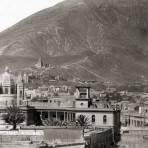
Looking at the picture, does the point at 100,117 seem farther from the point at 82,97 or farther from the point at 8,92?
the point at 8,92

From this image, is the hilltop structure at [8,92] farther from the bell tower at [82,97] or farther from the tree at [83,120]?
the tree at [83,120]

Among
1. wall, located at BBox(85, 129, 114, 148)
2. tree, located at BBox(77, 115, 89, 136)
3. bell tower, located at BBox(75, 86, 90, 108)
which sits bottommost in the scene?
wall, located at BBox(85, 129, 114, 148)

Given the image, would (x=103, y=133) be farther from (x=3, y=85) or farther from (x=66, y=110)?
(x=3, y=85)

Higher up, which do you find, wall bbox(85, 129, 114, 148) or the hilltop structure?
the hilltop structure

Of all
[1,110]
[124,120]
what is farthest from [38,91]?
[1,110]

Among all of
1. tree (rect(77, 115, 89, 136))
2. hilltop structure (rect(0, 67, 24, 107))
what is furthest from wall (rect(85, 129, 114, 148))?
hilltop structure (rect(0, 67, 24, 107))

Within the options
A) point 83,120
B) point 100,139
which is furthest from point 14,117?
point 100,139

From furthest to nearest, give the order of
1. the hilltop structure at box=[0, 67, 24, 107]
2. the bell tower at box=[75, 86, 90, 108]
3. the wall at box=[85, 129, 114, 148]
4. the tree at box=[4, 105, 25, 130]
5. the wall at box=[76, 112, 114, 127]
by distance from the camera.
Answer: the hilltop structure at box=[0, 67, 24, 107] < the bell tower at box=[75, 86, 90, 108] < the wall at box=[76, 112, 114, 127] < the tree at box=[4, 105, 25, 130] < the wall at box=[85, 129, 114, 148]

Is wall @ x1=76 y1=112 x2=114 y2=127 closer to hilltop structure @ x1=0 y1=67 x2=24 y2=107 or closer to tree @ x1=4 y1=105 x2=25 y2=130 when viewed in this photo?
tree @ x1=4 y1=105 x2=25 y2=130

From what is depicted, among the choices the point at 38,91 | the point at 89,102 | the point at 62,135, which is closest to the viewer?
the point at 62,135

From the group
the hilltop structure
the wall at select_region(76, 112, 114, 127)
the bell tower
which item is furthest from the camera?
the hilltop structure

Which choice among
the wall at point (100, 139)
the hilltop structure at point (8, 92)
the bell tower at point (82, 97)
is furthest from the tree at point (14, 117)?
the hilltop structure at point (8, 92)
